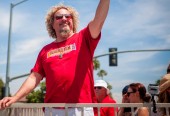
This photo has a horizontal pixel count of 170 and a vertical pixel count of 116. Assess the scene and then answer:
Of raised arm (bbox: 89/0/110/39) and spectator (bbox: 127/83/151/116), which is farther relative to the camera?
spectator (bbox: 127/83/151/116)

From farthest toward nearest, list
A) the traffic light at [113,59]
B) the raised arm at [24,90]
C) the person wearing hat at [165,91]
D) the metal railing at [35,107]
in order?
the traffic light at [113,59], the person wearing hat at [165,91], the raised arm at [24,90], the metal railing at [35,107]

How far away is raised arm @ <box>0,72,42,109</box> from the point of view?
8.77 feet

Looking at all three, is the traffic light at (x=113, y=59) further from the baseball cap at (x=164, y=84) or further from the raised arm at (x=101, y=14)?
the raised arm at (x=101, y=14)

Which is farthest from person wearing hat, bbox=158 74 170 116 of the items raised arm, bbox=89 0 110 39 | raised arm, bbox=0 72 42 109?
raised arm, bbox=0 72 42 109

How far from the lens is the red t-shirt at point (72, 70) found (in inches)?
108

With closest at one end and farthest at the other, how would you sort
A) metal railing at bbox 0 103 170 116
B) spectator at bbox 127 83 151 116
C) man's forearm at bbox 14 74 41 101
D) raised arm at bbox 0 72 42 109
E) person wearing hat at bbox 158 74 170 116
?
metal railing at bbox 0 103 170 116 → raised arm at bbox 0 72 42 109 → man's forearm at bbox 14 74 41 101 → person wearing hat at bbox 158 74 170 116 → spectator at bbox 127 83 151 116

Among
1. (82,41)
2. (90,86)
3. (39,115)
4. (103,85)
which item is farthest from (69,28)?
(103,85)

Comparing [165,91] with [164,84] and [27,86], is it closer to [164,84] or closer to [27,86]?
[164,84]

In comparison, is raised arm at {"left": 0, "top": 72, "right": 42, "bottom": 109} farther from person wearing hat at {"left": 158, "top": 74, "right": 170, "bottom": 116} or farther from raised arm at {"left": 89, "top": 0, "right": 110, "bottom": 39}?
person wearing hat at {"left": 158, "top": 74, "right": 170, "bottom": 116}

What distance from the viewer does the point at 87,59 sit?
287cm

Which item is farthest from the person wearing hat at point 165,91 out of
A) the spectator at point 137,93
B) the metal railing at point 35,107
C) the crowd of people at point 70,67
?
the spectator at point 137,93

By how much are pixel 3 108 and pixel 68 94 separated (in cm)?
58

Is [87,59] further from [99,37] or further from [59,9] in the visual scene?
[59,9]

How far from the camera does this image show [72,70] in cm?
277
